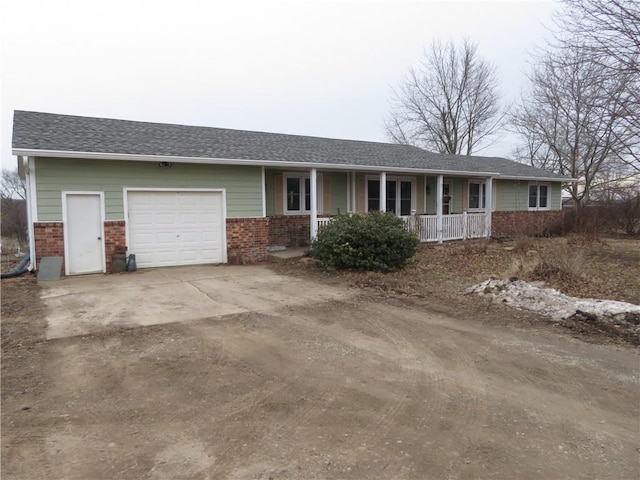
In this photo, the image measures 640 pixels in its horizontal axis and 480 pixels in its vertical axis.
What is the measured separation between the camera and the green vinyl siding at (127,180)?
10.4 meters

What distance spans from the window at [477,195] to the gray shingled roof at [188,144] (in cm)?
146

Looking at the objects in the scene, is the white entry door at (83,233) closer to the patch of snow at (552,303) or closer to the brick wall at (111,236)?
the brick wall at (111,236)

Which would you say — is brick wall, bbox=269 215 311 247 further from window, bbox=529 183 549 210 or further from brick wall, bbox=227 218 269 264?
window, bbox=529 183 549 210

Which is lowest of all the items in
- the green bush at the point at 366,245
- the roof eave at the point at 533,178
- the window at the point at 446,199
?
the green bush at the point at 366,245

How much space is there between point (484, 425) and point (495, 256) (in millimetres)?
10823

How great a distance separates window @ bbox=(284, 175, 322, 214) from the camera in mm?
15531

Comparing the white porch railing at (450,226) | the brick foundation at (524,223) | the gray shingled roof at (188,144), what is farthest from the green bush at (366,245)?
the brick foundation at (524,223)

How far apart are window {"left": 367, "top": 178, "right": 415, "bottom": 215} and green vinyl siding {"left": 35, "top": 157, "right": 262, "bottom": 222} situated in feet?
18.3

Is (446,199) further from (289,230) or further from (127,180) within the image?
(127,180)

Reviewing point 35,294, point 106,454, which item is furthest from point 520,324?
point 35,294

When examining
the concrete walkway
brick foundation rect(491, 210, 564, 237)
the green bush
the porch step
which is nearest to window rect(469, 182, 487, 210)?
brick foundation rect(491, 210, 564, 237)

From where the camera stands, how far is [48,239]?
10344 millimetres

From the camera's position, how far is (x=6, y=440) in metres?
3.14

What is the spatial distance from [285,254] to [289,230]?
71.6 inches
